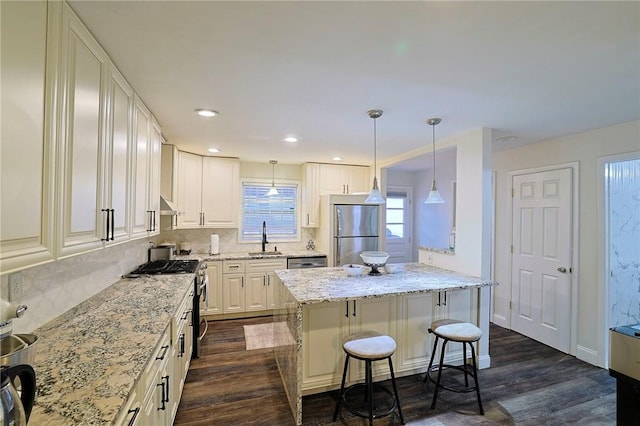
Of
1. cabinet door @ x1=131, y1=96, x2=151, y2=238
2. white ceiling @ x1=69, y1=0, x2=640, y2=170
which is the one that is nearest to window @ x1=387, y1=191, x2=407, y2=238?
white ceiling @ x1=69, y1=0, x2=640, y2=170

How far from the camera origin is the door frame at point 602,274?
2.93 metres

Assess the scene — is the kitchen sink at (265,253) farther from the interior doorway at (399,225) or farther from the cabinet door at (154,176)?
the interior doorway at (399,225)

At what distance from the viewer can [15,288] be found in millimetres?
1382

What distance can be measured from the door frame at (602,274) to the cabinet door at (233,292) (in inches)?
169

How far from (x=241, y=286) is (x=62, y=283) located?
269 cm

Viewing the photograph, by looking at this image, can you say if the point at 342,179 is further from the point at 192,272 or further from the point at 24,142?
the point at 24,142

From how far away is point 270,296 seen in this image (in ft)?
14.7

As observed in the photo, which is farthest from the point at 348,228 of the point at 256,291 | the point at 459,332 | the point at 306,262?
the point at 459,332

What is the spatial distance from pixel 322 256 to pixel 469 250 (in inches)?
88.8

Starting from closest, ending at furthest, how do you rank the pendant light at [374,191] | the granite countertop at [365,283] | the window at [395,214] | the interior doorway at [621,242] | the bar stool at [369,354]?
the bar stool at [369,354] < the granite countertop at [365,283] < the pendant light at [374,191] < the interior doorway at [621,242] < the window at [395,214]

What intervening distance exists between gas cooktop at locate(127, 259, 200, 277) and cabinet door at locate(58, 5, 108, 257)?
1.42 meters

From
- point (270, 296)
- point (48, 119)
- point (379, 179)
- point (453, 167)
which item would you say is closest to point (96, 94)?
point (48, 119)

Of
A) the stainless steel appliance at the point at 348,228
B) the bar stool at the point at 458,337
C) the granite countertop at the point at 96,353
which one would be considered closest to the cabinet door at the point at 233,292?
the stainless steel appliance at the point at 348,228

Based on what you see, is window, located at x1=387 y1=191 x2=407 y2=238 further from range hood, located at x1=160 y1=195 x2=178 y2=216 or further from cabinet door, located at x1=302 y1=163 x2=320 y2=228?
range hood, located at x1=160 y1=195 x2=178 y2=216
